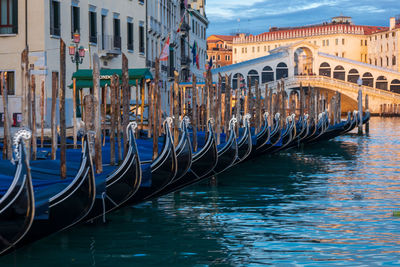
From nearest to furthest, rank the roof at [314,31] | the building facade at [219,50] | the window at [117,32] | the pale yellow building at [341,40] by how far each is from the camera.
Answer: the window at [117,32], the pale yellow building at [341,40], the roof at [314,31], the building facade at [219,50]

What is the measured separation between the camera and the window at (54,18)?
1834 cm

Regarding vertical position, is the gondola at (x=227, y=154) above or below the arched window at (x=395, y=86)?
below

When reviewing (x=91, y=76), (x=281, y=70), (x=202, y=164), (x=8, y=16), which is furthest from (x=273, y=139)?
(x=281, y=70)

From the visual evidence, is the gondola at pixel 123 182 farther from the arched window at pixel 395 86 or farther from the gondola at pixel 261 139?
the arched window at pixel 395 86

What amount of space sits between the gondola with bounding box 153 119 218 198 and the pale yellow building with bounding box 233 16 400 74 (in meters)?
49.6

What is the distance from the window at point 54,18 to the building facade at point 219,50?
61.6m

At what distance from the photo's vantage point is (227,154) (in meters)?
12.0

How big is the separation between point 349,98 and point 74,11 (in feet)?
111

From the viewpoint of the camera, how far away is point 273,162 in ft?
49.8

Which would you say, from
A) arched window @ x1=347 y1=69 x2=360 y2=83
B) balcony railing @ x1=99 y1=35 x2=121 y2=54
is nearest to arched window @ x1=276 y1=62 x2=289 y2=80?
arched window @ x1=347 y1=69 x2=360 y2=83

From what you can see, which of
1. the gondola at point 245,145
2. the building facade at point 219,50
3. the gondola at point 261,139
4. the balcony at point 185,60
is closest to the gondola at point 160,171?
the gondola at point 245,145

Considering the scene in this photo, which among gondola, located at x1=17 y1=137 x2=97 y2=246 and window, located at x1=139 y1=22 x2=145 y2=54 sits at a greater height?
window, located at x1=139 y1=22 x2=145 y2=54

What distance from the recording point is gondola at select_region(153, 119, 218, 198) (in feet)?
34.0

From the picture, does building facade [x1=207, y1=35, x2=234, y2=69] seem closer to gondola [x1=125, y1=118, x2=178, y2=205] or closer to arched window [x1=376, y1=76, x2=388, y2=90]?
arched window [x1=376, y1=76, x2=388, y2=90]
